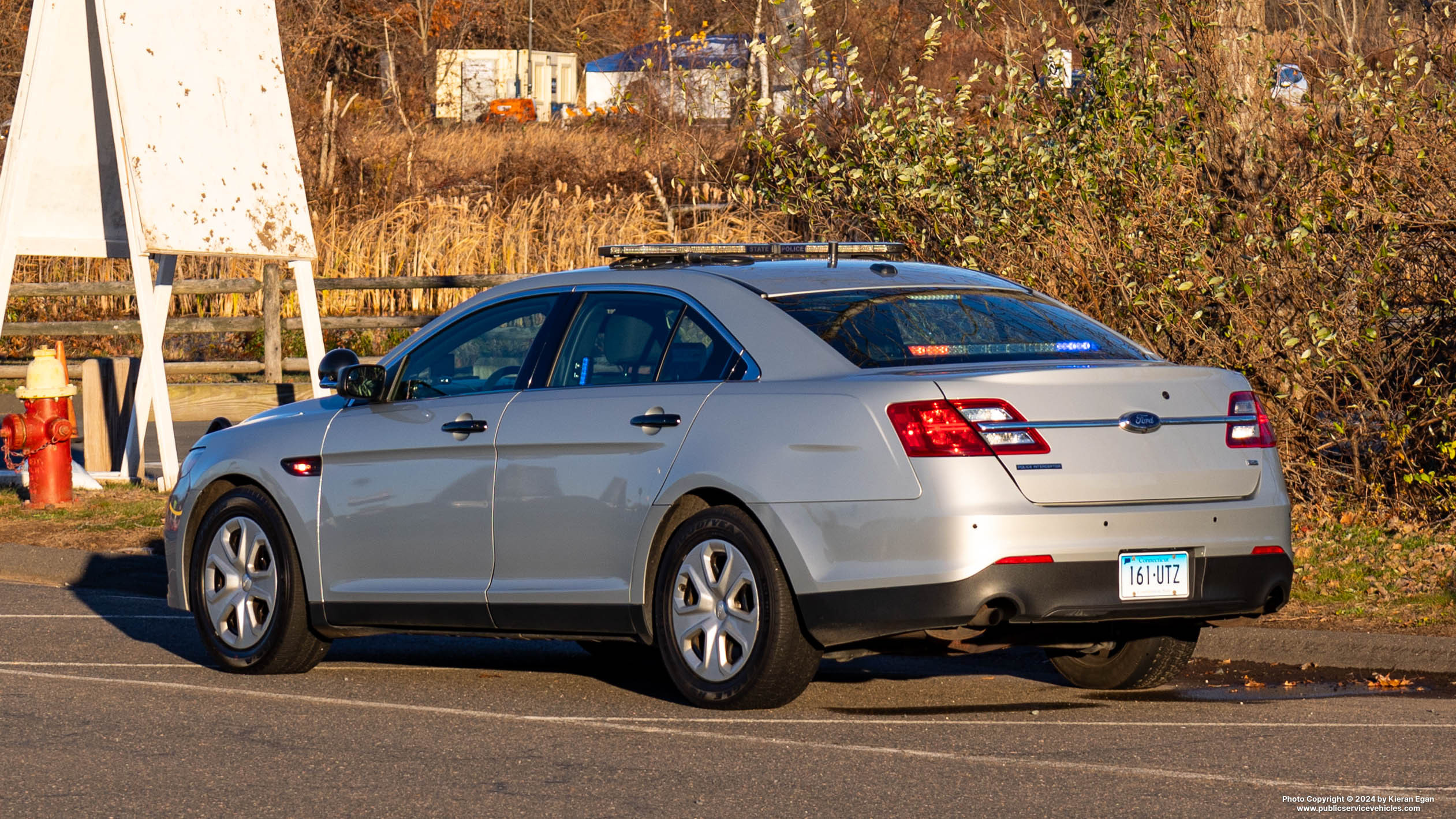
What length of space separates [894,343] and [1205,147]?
5.57m

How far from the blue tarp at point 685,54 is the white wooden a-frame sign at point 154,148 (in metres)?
2.81

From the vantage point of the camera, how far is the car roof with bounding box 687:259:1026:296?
7270mm

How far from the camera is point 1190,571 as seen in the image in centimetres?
662

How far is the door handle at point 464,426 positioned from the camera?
24.7ft

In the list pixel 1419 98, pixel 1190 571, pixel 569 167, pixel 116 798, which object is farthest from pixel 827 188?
pixel 569 167

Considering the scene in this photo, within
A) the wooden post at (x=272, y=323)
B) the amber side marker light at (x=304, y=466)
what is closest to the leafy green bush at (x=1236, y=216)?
the amber side marker light at (x=304, y=466)

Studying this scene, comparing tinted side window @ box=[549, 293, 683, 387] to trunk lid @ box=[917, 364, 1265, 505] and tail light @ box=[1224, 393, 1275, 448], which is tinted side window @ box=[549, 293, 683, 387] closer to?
trunk lid @ box=[917, 364, 1265, 505]

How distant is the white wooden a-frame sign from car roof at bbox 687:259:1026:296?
679 cm

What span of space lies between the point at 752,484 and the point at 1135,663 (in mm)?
1869

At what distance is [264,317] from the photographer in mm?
21312

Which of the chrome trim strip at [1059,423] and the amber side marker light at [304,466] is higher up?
the chrome trim strip at [1059,423]

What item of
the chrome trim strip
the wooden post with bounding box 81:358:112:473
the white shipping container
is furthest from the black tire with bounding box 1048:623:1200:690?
the white shipping container

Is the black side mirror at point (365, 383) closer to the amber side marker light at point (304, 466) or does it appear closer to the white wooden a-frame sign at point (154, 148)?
the amber side marker light at point (304, 466)

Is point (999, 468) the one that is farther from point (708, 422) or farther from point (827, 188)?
point (827, 188)
